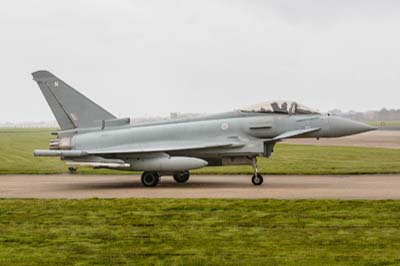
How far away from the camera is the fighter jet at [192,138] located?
60.0 feet

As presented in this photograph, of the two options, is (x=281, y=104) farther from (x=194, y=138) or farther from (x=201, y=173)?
(x=201, y=173)

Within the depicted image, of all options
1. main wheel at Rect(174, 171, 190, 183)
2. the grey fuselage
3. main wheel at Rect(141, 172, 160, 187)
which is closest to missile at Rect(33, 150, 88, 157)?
the grey fuselage

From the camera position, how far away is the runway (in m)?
15.0

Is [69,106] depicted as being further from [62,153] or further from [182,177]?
[182,177]

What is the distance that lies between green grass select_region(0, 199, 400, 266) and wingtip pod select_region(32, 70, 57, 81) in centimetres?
752

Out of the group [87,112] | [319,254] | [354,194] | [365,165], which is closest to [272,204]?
[354,194]

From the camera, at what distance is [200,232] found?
9594mm

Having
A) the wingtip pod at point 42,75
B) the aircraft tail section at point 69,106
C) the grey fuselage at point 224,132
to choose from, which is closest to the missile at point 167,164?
the grey fuselage at point 224,132

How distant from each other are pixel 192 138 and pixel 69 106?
4291mm

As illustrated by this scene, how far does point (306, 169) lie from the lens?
23.6 meters

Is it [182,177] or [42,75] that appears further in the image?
[42,75]

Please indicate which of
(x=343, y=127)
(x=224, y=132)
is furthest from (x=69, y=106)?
(x=343, y=127)

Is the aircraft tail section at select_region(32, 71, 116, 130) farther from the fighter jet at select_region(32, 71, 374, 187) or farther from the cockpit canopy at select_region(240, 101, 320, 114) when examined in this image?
the cockpit canopy at select_region(240, 101, 320, 114)

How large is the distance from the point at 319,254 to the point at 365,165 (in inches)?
699
